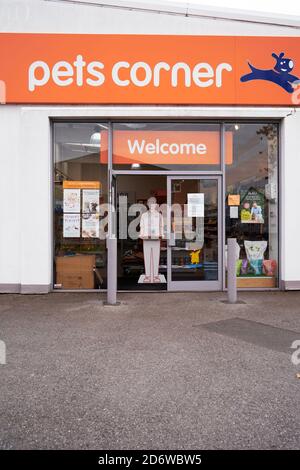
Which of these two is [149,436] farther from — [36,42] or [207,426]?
[36,42]

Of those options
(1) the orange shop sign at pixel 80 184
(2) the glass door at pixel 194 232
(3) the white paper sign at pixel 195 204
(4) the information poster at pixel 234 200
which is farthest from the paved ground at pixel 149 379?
(1) the orange shop sign at pixel 80 184

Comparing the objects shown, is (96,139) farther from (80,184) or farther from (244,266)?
(244,266)

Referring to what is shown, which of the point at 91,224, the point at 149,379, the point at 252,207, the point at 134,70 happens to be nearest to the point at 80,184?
the point at 91,224

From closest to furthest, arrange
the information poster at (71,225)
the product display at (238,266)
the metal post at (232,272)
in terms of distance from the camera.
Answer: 1. the metal post at (232,272)
2. the information poster at (71,225)
3. the product display at (238,266)

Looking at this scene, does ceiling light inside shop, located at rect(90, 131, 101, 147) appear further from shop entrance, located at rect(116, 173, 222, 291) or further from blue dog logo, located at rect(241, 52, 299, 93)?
blue dog logo, located at rect(241, 52, 299, 93)

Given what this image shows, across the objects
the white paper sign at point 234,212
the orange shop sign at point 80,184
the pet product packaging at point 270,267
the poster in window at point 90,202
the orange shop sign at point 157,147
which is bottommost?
the pet product packaging at point 270,267

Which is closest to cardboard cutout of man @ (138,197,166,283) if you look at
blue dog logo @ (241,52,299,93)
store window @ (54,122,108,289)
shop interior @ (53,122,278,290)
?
shop interior @ (53,122,278,290)

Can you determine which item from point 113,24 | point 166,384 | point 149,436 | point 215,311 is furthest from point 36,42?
point 149,436

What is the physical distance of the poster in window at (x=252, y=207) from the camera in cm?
780

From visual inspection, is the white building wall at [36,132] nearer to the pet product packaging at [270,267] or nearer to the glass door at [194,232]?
the glass door at [194,232]

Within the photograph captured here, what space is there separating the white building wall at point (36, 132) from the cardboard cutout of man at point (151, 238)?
6.59 ft

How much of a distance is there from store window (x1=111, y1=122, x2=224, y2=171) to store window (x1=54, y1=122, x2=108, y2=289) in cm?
38

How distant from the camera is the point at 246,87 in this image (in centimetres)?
729

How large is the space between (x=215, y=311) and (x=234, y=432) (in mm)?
3393
